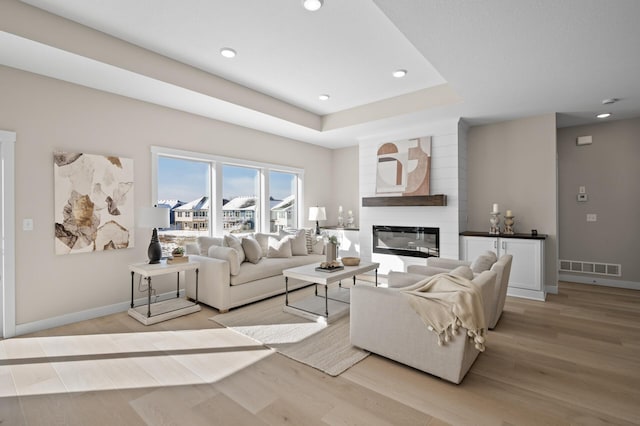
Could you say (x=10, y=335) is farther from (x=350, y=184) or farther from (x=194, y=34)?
(x=350, y=184)

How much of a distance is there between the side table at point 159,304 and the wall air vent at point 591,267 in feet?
19.6

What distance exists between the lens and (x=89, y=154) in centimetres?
358

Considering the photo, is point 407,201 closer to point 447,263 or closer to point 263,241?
point 447,263

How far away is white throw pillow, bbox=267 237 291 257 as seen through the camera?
4863mm

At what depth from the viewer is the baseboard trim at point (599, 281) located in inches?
190

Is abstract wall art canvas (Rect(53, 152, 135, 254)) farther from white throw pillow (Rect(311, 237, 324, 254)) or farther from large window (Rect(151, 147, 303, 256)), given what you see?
white throw pillow (Rect(311, 237, 324, 254))

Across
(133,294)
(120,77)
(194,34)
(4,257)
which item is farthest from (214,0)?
(133,294)

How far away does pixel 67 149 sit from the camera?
11.3ft

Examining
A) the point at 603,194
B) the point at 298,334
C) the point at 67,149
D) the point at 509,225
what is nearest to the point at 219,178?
the point at 67,149

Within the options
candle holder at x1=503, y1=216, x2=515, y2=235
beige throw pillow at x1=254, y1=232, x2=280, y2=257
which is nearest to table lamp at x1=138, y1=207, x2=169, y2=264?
beige throw pillow at x1=254, y1=232, x2=280, y2=257

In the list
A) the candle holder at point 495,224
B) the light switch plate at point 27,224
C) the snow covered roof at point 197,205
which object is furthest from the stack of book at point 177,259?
the candle holder at point 495,224

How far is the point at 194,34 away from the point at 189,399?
10.1 feet

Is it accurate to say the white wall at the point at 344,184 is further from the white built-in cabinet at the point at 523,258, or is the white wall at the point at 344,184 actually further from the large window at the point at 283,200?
the white built-in cabinet at the point at 523,258

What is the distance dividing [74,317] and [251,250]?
2107 mm
